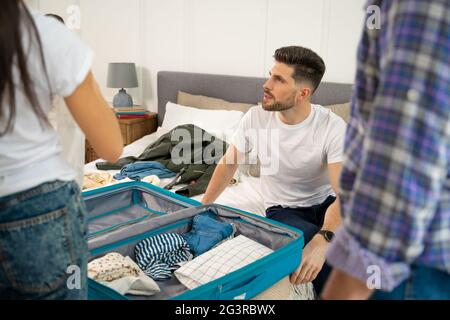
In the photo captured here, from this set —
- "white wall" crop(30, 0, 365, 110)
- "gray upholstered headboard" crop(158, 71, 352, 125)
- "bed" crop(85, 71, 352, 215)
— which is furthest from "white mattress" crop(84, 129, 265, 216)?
"white wall" crop(30, 0, 365, 110)

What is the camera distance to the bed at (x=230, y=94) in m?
2.25

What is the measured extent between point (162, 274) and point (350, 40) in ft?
7.75

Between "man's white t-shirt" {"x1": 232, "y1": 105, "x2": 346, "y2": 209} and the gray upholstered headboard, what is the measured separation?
953mm

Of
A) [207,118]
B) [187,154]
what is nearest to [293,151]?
[187,154]

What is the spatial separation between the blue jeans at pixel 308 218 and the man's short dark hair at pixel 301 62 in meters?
0.60

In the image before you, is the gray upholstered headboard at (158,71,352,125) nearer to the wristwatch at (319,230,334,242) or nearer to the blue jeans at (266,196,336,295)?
the blue jeans at (266,196,336,295)

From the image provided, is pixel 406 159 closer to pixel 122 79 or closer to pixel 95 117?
pixel 95 117

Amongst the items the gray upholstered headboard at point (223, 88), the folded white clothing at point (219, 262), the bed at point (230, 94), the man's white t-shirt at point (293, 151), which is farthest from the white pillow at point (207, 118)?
the folded white clothing at point (219, 262)

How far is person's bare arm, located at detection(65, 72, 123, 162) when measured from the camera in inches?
28.1

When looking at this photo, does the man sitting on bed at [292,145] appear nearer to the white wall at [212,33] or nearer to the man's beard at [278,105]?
the man's beard at [278,105]

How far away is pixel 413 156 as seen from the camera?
1.71ft
